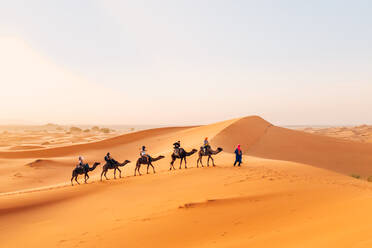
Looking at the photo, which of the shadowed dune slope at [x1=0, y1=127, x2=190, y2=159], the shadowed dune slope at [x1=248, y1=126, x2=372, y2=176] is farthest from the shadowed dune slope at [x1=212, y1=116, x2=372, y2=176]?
the shadowed dune slope at [x1=0, y1=127, x2=190, y2=159]

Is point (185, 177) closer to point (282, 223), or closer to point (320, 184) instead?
point (320, 184)

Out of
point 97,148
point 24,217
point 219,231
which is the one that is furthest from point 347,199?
point 97,148

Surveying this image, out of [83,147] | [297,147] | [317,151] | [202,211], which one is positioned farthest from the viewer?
[83,147]

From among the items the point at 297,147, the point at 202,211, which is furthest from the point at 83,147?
the point at 202,211

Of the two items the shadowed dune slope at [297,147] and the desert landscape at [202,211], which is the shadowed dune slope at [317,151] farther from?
the desert landscape at [202,211]

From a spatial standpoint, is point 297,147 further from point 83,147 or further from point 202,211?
point 83,147

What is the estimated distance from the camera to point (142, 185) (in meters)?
11.4

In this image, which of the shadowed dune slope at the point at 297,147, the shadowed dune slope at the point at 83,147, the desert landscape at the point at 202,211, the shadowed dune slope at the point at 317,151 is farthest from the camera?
the shadowed dune slope at the point at 83,147

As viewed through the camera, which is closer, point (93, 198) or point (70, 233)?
point (70, 233)

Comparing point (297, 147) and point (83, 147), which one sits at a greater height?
point (297, 147)

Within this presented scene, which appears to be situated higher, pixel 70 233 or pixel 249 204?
pixel 249 204

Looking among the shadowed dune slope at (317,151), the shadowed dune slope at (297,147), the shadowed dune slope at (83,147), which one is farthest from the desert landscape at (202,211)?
the shadowed dune slope at (83,147)

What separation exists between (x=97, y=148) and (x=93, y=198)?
22761 mm

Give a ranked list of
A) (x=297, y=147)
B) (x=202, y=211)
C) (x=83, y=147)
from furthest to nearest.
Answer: (x=83, y=147), (x=297, y=147), (x=202, y=211)
